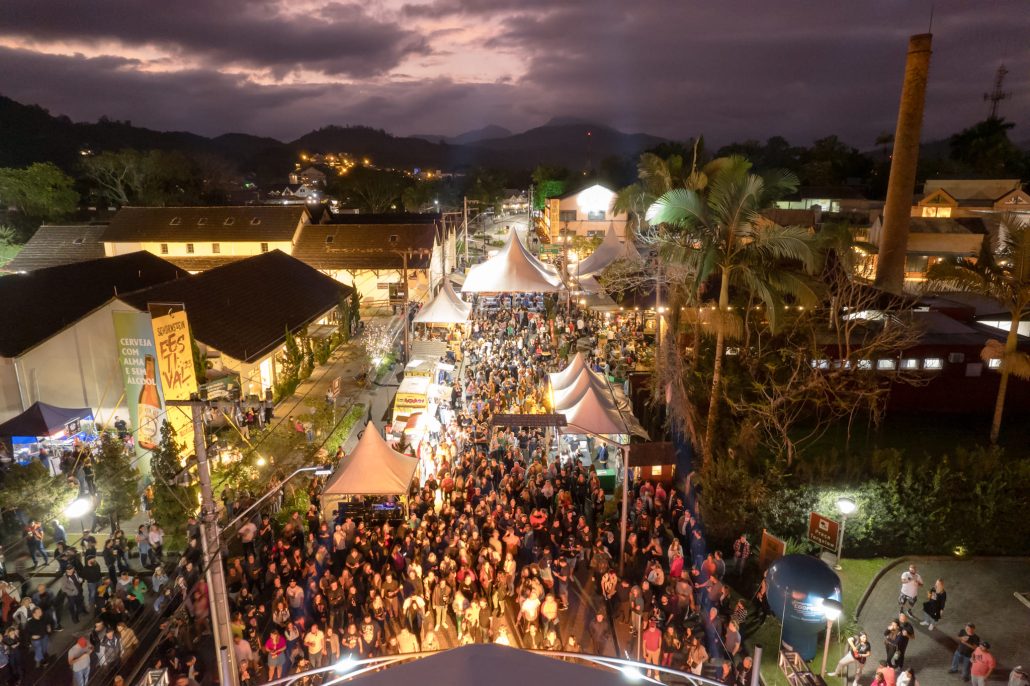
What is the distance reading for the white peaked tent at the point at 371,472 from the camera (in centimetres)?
1241

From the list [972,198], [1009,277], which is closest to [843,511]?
[1009,277]

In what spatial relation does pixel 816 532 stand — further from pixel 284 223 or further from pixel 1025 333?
pixel 284 223

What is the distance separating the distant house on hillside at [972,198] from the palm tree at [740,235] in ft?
109

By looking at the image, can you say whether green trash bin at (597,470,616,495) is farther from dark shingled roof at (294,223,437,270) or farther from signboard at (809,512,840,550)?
dark shingled roof at (294,223,437,270)

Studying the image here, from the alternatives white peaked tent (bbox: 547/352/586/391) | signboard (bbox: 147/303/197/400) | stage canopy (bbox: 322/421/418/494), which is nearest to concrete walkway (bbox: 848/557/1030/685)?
white peaked tent (bbox: 547/352/586/391)

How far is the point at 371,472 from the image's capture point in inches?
494

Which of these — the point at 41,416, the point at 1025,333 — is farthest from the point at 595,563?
the point at 1025,333

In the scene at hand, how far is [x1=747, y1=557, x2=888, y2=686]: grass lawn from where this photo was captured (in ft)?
32.3

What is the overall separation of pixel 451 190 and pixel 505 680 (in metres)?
114

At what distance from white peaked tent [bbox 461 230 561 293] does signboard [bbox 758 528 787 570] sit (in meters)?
11.0

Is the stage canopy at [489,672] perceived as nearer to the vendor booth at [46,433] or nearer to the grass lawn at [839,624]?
the grass lawn at [839,624]

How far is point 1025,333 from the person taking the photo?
2161cm

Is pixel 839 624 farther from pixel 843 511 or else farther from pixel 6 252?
pixel 6 252

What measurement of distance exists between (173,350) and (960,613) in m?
16.2
